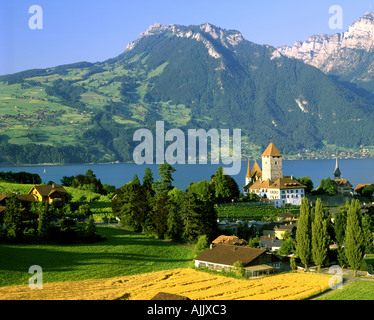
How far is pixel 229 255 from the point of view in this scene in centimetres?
4116

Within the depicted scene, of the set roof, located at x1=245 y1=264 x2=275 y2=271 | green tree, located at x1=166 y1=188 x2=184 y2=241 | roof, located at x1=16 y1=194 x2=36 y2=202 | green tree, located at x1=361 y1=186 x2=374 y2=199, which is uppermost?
roof, located at x1=16 y1=194 x2=36 y2=202

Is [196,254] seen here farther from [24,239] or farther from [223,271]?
[24,239]

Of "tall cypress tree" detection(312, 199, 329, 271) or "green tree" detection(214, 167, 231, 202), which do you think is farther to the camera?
"green tree" detection(214, 167, 231, 202)

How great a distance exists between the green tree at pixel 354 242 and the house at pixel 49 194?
3768 centimetres

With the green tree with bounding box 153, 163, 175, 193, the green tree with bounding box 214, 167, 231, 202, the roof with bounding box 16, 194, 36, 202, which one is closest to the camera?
the roof with bounding box 16, 194, 36, 202

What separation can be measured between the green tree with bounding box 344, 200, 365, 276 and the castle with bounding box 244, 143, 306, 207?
41072mm

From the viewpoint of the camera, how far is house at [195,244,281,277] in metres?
39.1

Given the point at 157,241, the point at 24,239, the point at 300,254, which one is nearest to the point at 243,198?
the point at 157,241

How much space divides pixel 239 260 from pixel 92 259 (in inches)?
506

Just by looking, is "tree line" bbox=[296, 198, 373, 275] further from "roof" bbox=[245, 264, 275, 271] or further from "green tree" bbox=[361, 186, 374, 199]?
"green tree" bbox=[361, 186, 374, 199]

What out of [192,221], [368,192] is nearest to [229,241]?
[192,221]

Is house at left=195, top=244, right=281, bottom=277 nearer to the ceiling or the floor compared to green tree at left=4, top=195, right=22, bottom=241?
nearer to the floor

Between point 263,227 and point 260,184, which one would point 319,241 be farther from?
point 260,184

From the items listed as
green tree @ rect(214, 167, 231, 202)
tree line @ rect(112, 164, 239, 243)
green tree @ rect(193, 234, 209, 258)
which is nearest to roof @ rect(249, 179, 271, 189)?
green tree @ rect(214, 167, 231, 202)
